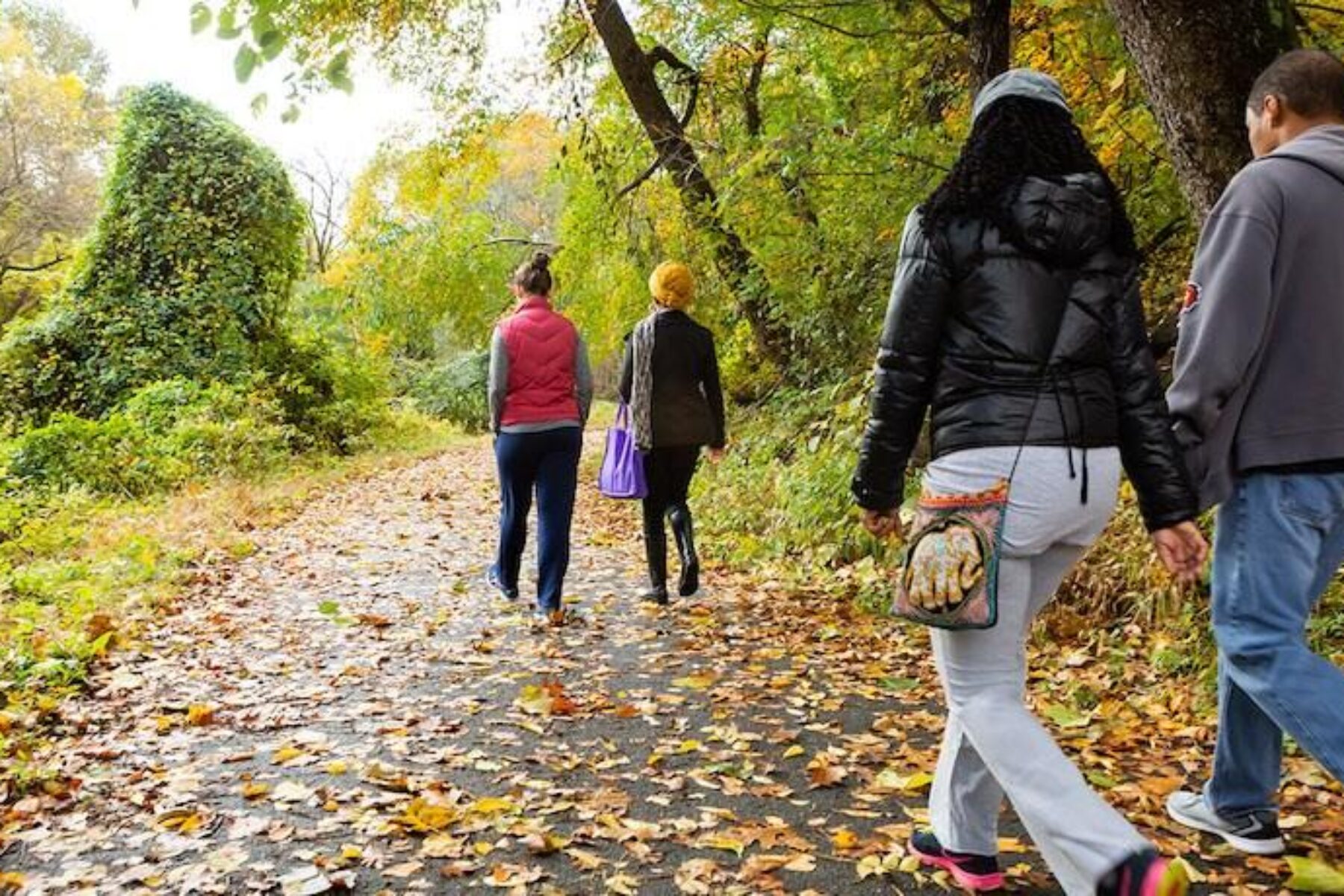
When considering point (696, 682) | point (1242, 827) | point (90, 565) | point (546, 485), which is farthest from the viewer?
point (90, 565)

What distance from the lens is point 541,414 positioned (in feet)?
21.0

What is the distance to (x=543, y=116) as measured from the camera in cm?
1498

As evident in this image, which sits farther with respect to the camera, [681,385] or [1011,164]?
[681,385]

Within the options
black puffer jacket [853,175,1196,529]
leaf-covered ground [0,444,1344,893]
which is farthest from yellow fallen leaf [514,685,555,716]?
black puffer jacket [853,175,1196,529]

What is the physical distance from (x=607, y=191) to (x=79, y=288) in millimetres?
9448

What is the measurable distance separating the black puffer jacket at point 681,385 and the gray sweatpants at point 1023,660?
397cm

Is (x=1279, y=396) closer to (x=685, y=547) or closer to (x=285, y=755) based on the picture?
(x=285, y=755)

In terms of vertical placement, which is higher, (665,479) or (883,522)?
(883,522)

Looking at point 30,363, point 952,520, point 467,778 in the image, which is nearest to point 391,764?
point 467,778

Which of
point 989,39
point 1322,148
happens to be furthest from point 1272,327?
point 989,39

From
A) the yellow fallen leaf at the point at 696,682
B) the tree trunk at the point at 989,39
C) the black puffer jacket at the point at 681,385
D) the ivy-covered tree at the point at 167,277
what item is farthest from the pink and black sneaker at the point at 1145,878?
the ivy-covered tree at the point at 167,277

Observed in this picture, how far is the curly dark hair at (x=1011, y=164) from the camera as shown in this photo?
8.57 feet

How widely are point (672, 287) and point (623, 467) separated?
122 cm

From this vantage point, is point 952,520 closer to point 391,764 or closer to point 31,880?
point 391,764
